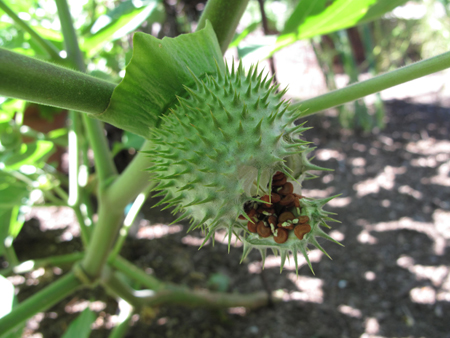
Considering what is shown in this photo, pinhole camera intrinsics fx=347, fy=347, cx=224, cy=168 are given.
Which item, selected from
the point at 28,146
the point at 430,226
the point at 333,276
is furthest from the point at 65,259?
the point at 430,226

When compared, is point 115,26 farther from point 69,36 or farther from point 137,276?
point 137,276

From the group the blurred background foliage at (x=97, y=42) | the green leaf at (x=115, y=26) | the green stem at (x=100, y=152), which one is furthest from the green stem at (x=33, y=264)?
the green leaf at (x=115, y=26)

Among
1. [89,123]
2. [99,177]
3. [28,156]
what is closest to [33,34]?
[89,123]

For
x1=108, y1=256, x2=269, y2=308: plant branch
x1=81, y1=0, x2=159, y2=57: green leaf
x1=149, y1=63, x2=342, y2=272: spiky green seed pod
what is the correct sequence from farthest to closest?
1. x1=108, y1=256, x2=269, y2=308: plant branch
2. x1=81, y1=0, x2=159, y2=57: green leaf
3. x1=149, y1=63, x2=342, y2=272: spiky green seed pod

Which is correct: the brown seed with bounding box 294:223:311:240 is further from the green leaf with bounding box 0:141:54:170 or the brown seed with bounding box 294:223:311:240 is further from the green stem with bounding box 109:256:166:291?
the green leaf with bounding box 0:141:54:170

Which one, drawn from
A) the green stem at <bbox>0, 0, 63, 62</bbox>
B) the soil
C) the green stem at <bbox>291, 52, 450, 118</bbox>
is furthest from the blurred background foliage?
the soil
